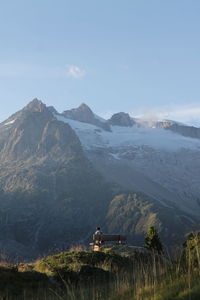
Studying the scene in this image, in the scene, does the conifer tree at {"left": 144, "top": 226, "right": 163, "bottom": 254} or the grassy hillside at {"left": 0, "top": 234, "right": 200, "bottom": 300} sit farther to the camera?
the conifer tree at {"left": 144, "top": 226, "right": 163, "bottom": 254}

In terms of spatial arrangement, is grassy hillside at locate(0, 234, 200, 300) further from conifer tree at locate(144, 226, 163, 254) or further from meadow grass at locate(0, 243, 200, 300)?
conifer tree at locate(144, 226, 163, 254)

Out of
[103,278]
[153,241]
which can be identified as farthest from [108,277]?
[153,241]

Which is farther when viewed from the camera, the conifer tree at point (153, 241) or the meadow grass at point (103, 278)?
the conifer tree at point (153, 241)

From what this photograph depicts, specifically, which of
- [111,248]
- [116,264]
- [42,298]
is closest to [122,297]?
[42,298]

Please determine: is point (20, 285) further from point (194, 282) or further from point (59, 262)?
point (194, 282)

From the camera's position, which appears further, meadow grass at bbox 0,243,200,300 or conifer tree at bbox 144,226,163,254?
conifer tree at bbox 144,226,163,254

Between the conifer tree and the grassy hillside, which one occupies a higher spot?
the conifer tree

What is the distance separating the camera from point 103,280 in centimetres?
1919

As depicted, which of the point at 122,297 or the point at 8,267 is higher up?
the point at 8,267

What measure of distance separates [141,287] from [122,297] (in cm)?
99

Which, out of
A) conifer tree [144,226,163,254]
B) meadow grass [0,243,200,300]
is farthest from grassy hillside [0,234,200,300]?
conifer tree [144,226,163,254]

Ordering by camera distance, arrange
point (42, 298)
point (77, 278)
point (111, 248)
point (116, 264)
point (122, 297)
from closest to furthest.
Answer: point (122, 297), point (42, 298), point (77, 278), point (116, 264), point (111, 248)

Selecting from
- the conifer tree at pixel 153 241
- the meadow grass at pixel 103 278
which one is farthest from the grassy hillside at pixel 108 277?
the conifer tree at pixel 153 241

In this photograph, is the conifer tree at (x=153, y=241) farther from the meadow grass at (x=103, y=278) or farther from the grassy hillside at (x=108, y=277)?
the meadow grass at (x=103, y=278)
